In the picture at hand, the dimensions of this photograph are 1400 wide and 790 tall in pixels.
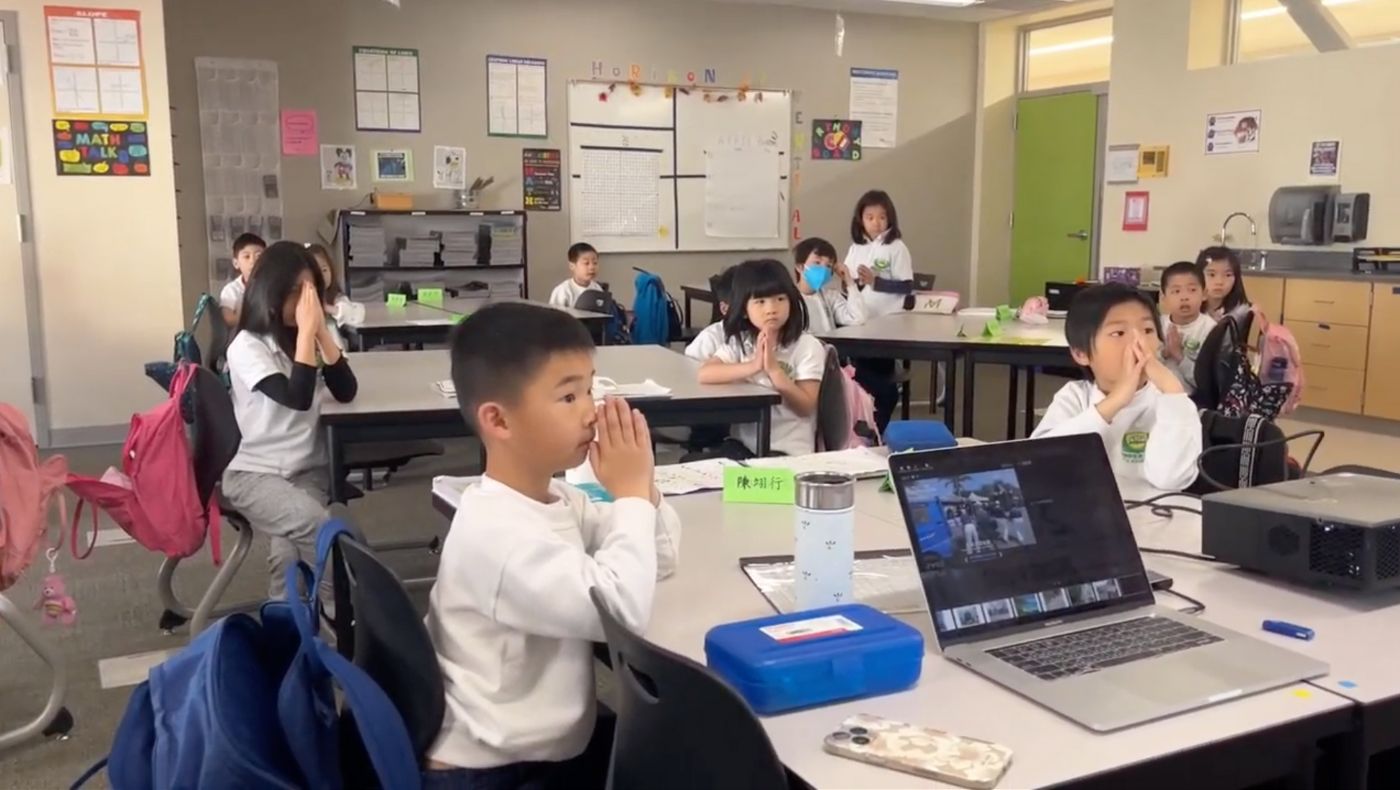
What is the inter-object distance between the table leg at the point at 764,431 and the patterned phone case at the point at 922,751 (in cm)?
214

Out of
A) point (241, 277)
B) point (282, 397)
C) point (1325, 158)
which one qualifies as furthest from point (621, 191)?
point (282, 397)

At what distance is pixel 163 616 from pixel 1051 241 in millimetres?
7062

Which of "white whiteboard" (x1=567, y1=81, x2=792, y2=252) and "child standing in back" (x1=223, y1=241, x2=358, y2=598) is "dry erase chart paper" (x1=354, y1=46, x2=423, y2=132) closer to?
"white whiteboard" (x1=567, y1=81, x2=792, y2=252)

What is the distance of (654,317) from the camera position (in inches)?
247

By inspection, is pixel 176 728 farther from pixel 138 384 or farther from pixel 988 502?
pixel 138 384

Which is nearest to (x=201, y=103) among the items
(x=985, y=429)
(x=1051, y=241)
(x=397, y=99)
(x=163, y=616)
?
(x=397, y=99)

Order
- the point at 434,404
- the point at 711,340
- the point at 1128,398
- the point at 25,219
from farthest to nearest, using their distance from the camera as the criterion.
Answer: the point at 25,219
the point at 711,340
the point at 434,404
the point at 1128,398

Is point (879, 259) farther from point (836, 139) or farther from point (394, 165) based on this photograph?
point (394, 165)

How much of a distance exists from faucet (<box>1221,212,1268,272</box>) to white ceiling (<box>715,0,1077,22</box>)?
205 centimetres

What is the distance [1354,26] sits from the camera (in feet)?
21.6

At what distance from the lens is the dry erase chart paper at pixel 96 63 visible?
553 cm

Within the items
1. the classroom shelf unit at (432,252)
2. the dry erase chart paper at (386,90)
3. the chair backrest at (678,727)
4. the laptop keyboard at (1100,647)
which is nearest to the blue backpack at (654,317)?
the classroom shelf unit at (432,252)

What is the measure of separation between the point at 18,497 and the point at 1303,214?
6.28 metres

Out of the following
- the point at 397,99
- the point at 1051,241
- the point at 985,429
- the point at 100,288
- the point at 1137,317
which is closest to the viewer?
the point at 1137,317
